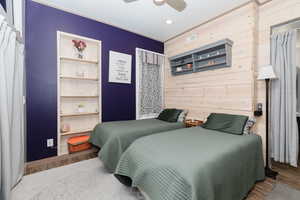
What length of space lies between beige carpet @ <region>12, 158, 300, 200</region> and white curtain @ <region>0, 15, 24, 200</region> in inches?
7.7

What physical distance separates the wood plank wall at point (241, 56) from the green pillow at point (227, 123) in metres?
0.27

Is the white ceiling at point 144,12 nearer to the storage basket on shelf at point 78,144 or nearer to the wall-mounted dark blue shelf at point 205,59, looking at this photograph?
the wall-mounted dark blue shelf at point 205,59

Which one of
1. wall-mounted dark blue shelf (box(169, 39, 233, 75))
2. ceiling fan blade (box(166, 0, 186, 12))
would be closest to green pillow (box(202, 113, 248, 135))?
wall-mounted dark blue shelf (box(169, 39, 233, 75))

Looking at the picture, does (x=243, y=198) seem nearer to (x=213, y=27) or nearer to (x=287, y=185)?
(x=287, y=185)

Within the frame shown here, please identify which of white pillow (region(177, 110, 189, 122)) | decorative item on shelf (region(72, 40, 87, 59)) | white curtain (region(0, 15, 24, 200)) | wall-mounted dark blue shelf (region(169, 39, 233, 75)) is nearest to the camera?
white curtain (region(0, 15, 24, 200))

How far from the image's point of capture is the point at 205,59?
3.02 metres

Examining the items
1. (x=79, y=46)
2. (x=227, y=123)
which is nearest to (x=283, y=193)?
(x=227, y=123)

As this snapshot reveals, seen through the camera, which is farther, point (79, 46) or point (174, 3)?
point (79, 46)

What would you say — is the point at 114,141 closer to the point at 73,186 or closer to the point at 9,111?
the point at 73,186

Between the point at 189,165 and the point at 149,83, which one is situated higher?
the point at 149,83

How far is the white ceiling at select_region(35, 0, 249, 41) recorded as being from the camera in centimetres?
241

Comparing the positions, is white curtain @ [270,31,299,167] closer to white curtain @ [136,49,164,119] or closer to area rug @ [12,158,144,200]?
area rug @ [12,158,144,200]

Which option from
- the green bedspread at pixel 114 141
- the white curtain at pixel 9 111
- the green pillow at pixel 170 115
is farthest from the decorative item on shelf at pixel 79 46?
the green pillow at pixel 170 115

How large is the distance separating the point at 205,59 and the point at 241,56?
0.70 m
